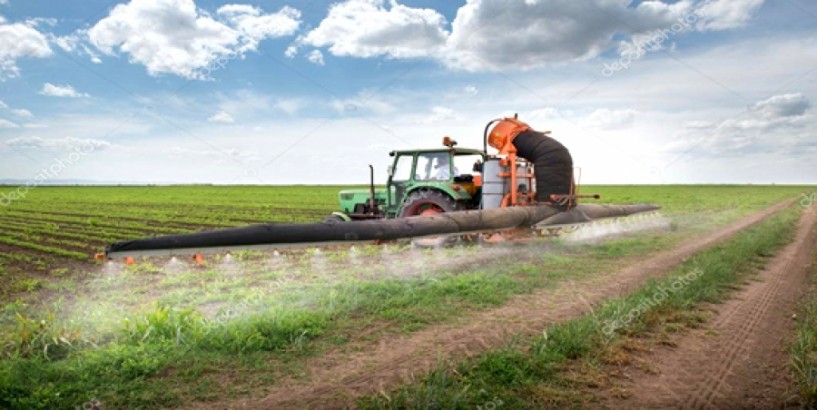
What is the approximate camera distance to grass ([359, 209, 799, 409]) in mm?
3836

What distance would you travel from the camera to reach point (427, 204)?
1142 cm

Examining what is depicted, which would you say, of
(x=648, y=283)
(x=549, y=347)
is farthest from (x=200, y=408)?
(x=648, y=283)

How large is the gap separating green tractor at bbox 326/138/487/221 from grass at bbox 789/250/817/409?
247 inches

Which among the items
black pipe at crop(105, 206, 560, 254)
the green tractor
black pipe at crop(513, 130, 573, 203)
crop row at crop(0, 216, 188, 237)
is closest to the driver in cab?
the green tractor

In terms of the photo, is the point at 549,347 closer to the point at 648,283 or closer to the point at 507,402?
the point at 507,402

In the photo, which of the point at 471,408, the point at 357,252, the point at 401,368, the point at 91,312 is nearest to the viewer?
the point at 471,408

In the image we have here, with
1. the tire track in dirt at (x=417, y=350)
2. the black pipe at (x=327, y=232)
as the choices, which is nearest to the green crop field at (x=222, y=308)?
the tire track in dirt at (x=417, y=350)

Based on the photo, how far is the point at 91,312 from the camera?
21.1 feet

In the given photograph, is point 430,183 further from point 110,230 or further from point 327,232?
point 110,230

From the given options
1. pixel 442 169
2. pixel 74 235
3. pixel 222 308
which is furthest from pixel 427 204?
pixel 74 235

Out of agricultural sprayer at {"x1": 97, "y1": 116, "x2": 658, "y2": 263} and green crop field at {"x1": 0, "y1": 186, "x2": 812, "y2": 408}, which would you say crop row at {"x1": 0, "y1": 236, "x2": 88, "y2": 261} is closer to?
green crop field at {"x1": 0, "y1": 186, "x2": 812, "y2": 408}

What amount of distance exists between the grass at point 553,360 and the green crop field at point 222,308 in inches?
47.6

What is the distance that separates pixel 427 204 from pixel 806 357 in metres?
7.52

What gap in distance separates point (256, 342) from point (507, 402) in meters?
2.45
